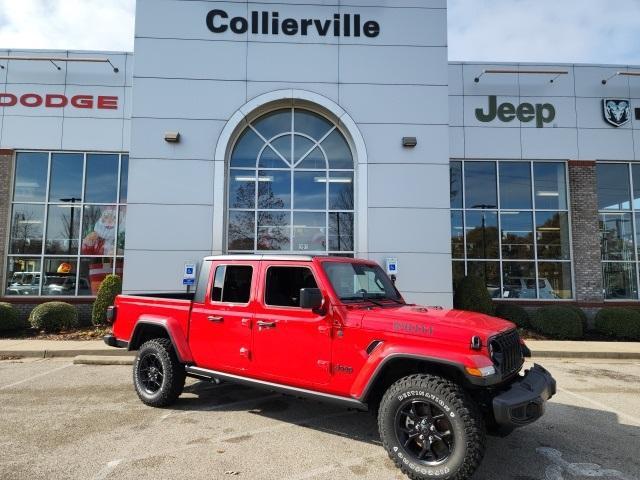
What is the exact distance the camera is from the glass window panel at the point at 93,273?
14.2m

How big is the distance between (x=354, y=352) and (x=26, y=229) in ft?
47.2

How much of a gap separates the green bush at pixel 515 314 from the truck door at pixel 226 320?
10163 mm

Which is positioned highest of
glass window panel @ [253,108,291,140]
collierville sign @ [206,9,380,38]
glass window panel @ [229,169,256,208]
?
collierville sign @ [206,9,380,38]

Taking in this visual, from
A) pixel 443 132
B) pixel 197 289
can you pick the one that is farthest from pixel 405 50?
pixel 197 289

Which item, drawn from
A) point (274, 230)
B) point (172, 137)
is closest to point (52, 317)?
point (172, 137)

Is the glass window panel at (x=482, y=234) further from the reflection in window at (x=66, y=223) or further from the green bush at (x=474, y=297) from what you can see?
the reflection in window at (x=66, y=223)

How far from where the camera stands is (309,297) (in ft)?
14.0

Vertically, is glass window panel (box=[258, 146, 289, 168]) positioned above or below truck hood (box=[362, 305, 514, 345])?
above

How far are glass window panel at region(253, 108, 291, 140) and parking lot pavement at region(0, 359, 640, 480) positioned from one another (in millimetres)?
7832

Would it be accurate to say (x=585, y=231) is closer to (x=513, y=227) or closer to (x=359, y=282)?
(x=513, y=227)

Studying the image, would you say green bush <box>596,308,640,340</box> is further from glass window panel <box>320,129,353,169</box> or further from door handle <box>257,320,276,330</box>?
door handle <box>257,320,276,330</box>

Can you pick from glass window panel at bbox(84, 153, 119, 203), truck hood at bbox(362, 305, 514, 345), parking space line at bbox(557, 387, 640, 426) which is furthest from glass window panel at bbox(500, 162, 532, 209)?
glass window panel at bbox(84, 153, 119, 203)

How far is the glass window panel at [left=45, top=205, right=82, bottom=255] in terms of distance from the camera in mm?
14500

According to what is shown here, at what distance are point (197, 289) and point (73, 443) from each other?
2.08 m
